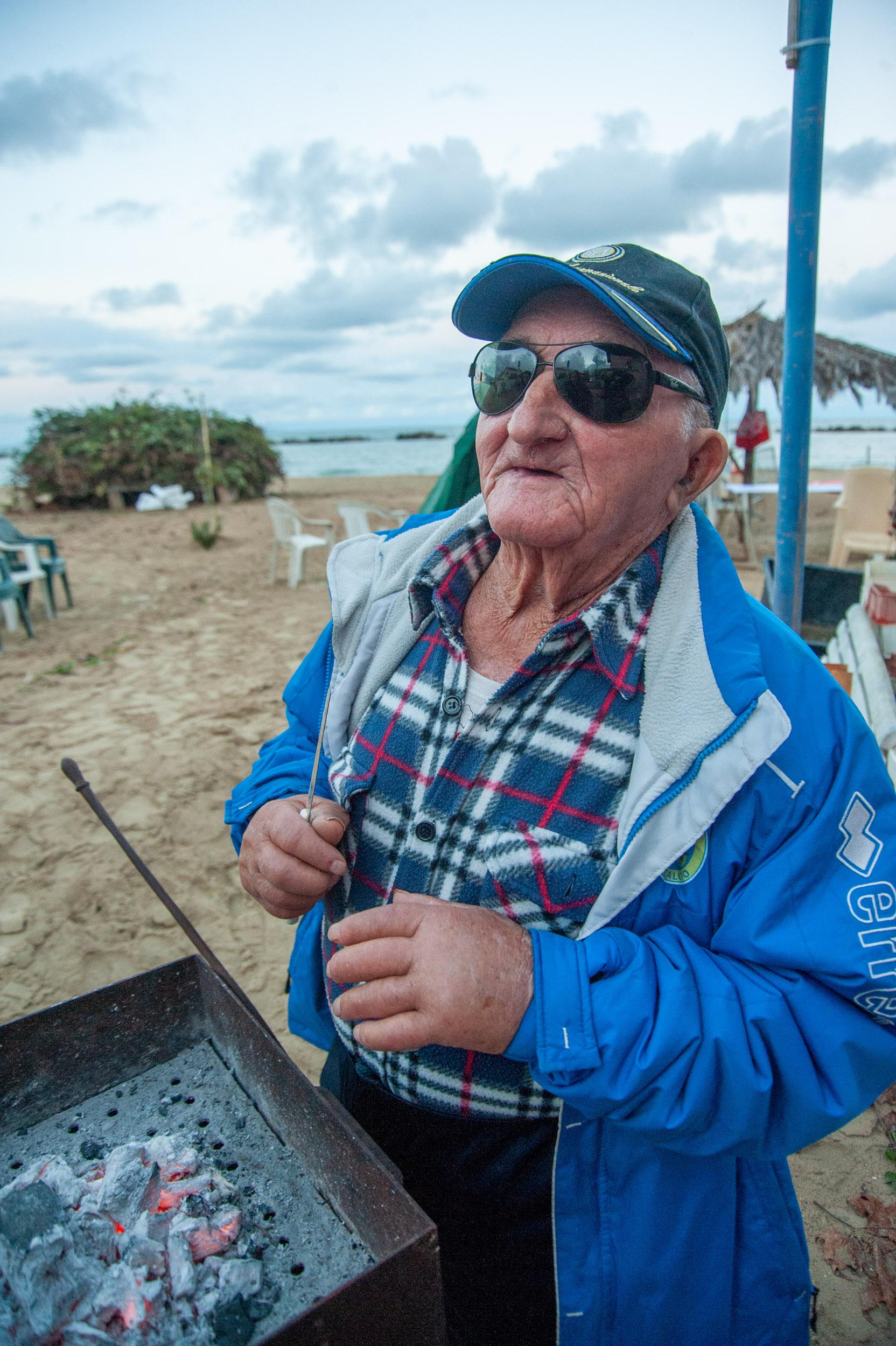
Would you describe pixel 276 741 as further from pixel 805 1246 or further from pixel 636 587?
pixel 805 1246

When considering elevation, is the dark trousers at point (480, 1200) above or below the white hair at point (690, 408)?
below

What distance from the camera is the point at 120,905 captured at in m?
3.53

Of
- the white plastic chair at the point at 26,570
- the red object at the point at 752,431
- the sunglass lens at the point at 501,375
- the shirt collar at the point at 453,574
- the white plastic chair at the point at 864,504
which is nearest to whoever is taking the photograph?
the sunglass lens at the point at 501,375

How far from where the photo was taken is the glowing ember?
1028 millimetres

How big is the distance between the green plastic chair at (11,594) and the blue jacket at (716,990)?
24.2ft

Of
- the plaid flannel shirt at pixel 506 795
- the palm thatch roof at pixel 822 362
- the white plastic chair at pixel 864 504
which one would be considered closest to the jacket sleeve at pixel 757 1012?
the plaid flannel shirt at pixel 506 795

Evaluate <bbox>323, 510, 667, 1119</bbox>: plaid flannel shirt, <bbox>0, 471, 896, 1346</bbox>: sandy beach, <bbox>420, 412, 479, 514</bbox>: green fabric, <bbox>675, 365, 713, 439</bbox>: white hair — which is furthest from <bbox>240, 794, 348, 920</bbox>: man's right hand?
<bbox>420, 412, 479, 514</bbox>: green fabric

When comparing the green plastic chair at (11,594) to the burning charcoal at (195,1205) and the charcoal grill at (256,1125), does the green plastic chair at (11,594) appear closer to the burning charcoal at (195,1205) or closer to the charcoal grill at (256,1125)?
the charcoal grill at (256,1125)

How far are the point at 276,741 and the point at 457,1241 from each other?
3.48 feet

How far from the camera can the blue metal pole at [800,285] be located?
2096 mm

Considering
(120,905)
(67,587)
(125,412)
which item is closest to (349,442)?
(125,412)

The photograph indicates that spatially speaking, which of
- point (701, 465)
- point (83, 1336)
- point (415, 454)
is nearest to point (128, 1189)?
point (83, 1336)

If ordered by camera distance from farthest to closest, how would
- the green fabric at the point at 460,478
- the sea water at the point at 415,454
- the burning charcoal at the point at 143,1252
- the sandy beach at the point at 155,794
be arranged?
the sea water at the point at 415,454 → the green fabric at the point at 460,478 → the sandy beach at the point at 155,794 → the burning charcoal at the point at 143,1252

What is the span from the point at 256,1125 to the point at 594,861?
0.82 meters
